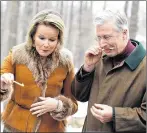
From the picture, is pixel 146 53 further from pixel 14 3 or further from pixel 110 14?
pixel 14 3

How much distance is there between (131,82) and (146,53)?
238mm

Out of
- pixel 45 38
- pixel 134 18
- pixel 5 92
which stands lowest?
pixel 5 92

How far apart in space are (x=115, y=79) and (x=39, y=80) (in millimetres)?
725

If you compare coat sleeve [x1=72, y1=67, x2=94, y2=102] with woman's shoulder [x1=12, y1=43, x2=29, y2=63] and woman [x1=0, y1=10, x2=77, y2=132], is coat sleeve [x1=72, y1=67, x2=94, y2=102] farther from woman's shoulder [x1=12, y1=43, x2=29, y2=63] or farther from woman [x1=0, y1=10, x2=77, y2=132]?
woman's shoulder [x1=12, y1=43, x2=29, y2=63]

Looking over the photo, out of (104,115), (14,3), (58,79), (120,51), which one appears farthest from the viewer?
(14,3)

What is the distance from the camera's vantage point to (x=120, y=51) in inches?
72.7

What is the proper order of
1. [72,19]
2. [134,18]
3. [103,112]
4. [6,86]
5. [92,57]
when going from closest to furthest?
[103,112], [92,57], [6,86], [134,18], [72,19]

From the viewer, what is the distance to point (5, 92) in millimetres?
2184

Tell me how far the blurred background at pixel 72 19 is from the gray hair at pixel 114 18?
10 centimetres

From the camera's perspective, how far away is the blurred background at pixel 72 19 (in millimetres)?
6199

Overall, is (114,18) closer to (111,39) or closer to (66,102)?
(111,39)

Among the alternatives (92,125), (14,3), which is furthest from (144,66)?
(14,3)

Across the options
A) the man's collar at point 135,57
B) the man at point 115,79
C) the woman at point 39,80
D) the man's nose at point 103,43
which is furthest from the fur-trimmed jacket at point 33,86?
the man's collar at point 135,57

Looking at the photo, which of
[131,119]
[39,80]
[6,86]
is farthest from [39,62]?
[131,119]
